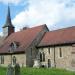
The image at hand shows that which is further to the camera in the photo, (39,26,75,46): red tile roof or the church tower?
the church tower

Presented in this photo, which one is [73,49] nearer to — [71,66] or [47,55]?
[71,66]

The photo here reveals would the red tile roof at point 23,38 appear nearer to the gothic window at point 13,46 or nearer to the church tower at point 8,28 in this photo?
the gothic window at point 13,46

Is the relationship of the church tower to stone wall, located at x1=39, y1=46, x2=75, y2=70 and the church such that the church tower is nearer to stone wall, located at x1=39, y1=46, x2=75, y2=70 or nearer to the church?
the church

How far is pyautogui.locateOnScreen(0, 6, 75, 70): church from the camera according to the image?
4570cm

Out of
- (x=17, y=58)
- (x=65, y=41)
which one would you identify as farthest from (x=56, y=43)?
(x=17, y=58)

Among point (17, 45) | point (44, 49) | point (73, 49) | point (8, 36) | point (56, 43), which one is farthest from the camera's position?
point (8, 36)

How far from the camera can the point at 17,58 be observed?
178 ft

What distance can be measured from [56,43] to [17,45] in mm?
10557

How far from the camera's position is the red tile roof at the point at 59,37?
152 feet

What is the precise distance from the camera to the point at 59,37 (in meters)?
49.3

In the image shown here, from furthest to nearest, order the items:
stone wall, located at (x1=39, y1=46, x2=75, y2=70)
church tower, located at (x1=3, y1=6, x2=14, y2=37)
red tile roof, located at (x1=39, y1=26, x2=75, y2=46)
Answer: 1. church tower, located at (x1=3, y1=6, x2=14, y2=37)
2. red tile roof, located at (x1=39, y1=26, x2=75, y2=46)
3. stone wall, located at (x1=39, y1=46, x2=75, y2=70)

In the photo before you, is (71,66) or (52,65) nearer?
(71,66)

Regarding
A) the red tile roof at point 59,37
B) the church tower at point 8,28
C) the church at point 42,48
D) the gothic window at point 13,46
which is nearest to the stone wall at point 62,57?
the church at point 42,48

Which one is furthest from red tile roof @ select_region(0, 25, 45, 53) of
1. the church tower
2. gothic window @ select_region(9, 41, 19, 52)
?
the church tower
